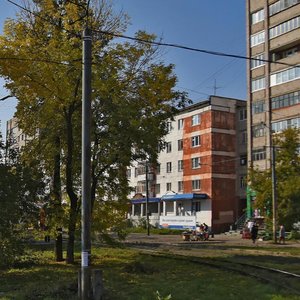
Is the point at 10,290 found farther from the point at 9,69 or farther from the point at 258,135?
the point at 258,135

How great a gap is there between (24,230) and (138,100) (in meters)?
7.57

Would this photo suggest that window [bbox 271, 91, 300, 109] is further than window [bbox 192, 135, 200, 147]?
No

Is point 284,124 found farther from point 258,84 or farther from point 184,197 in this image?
point 184,197

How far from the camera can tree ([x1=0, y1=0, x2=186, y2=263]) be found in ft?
63.8

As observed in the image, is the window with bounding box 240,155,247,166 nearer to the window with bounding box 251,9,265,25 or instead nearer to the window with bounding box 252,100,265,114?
the window with bounding box 252,100,265,114

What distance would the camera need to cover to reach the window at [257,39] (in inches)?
2611

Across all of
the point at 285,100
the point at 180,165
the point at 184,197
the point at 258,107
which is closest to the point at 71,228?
the point at 285,100

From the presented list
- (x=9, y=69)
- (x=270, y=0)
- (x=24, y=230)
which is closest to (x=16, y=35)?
(x=9, y=69)

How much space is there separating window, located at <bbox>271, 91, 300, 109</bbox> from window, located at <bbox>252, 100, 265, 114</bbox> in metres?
1.80

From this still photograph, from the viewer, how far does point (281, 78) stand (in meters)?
62.3

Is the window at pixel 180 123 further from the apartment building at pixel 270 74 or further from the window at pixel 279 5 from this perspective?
the window at pixel 279 5

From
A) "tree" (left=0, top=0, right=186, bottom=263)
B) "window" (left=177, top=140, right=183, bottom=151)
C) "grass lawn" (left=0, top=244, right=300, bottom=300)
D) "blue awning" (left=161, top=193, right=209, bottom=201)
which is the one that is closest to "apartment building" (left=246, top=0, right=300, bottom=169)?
"blue awning" (left=161, top=193, right=209, bottom=201)

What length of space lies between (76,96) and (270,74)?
1869 inches

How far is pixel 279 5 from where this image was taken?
6359 cm
